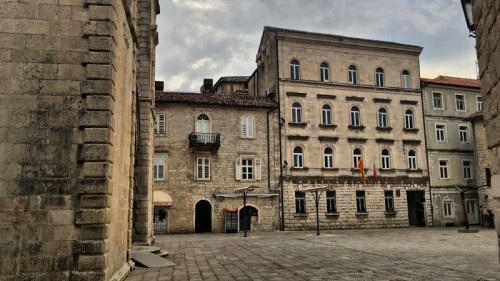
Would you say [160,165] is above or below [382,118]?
below

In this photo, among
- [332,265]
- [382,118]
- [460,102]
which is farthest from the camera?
[460,102]

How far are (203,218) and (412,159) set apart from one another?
57.9ft

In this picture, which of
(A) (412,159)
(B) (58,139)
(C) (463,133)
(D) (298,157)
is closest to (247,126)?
(D) (298,157)

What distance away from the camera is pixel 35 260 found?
7375 millimetres

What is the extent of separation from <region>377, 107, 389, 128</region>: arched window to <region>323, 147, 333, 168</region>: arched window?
5017 mm

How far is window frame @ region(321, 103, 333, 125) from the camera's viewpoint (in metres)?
33.9

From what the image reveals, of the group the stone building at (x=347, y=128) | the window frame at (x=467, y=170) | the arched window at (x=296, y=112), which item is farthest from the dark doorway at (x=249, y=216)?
the window frame at (x=467, y=170)

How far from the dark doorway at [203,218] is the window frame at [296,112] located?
918 centimetres

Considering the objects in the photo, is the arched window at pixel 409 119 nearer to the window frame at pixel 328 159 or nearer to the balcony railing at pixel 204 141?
the window frame at pixel 328 159

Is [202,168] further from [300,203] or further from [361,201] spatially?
[361,201]

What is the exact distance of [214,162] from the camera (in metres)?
30.9

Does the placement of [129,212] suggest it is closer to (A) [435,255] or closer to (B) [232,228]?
(A) [435,255]

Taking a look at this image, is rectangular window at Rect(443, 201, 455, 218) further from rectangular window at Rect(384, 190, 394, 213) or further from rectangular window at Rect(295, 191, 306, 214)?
rectangular window at Rect(295, 191, 306, 214)

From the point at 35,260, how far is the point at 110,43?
4057mm
